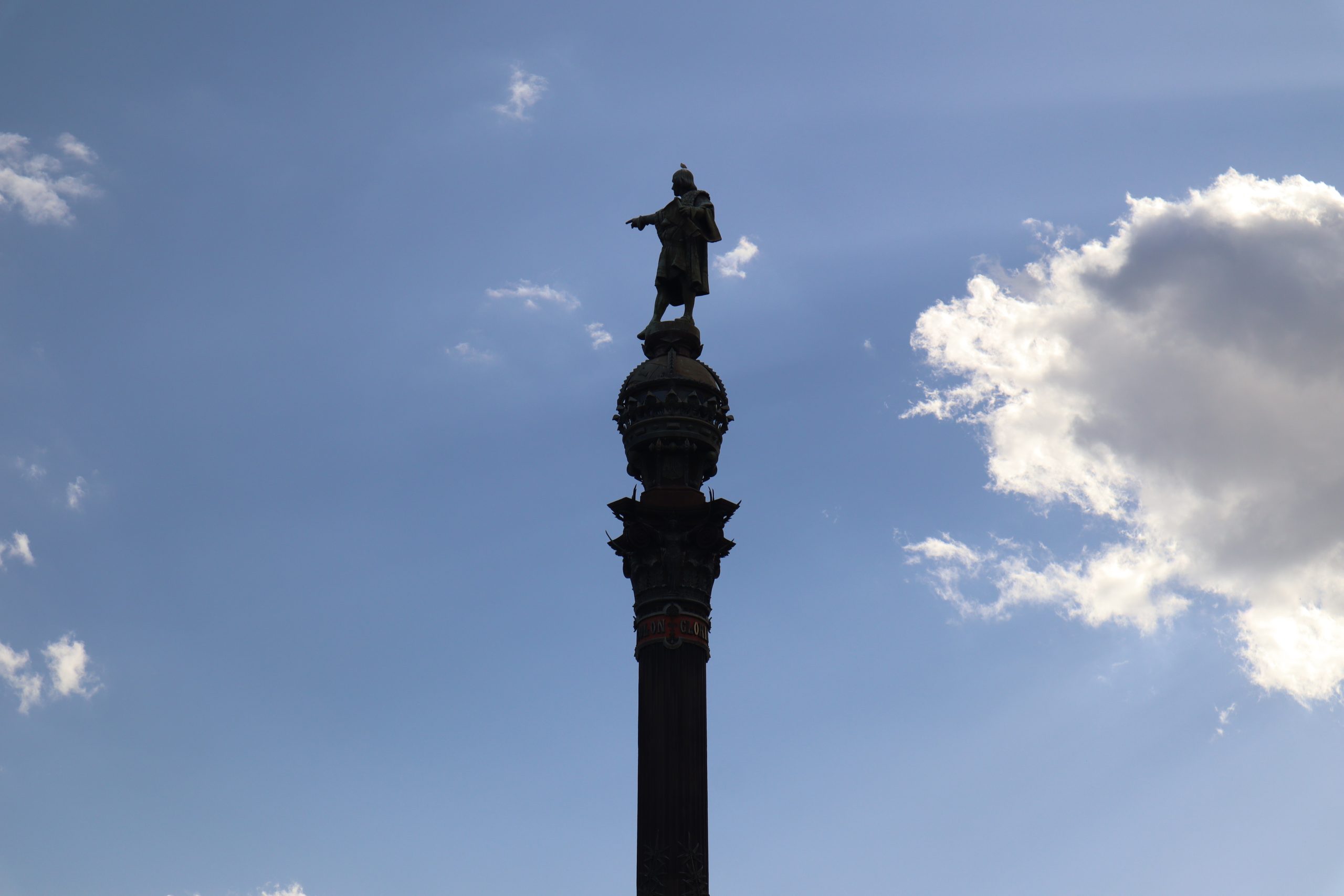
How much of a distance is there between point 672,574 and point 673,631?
57.2 inches

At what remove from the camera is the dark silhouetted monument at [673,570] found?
128 feet

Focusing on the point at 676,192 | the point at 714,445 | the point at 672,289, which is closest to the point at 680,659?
the point at 714,445

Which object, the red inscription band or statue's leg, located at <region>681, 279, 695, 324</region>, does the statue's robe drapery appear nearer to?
statue's leg, located at <region>681, 279, 695, 324</region>

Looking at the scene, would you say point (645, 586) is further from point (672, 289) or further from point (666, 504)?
point (672, 289)

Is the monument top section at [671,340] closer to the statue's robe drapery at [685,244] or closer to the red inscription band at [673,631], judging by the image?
Answer: the statue's robe drapery at [685,244]

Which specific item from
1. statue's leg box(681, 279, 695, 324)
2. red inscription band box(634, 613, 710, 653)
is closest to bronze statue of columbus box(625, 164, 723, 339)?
statue's leg box(681, 279, 695, 324)

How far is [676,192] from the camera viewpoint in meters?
47.8

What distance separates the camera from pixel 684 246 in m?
46.6

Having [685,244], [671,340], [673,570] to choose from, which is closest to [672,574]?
[673,570]

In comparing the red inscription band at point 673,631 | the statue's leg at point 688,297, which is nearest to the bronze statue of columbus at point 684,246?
the statue's leg at point 688,297

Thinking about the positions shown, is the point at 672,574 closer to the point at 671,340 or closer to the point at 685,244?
the point at 671,340

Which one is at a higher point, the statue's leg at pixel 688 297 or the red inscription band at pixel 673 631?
the statue's leg at pixel 688 297

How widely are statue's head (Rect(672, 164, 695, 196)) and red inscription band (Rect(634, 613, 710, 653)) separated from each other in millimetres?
13124

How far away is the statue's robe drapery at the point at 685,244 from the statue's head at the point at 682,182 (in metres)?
0.28
